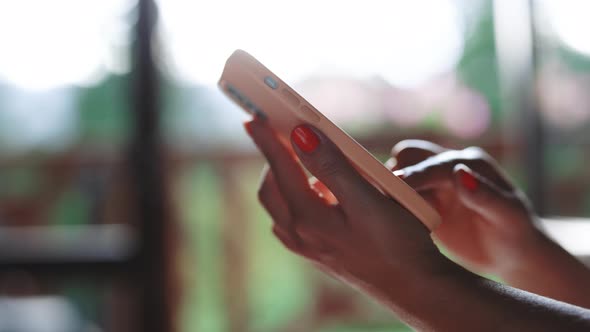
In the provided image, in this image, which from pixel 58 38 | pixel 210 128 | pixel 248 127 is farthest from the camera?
pixel 210 128

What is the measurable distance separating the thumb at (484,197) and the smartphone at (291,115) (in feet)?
0.35

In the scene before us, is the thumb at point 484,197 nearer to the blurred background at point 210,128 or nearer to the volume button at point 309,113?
the volume button at point 309,113

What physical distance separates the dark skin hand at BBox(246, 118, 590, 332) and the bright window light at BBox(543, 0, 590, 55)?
1.67 metres

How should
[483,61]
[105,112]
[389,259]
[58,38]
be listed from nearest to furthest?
[389,259] → [58,38] → [105,112] → [483,61]

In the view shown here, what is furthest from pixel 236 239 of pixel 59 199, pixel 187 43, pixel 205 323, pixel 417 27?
pixel 417 27

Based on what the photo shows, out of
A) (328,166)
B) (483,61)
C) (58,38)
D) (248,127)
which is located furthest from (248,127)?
(483,61)

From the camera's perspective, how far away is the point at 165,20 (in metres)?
1.69

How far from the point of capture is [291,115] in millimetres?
456

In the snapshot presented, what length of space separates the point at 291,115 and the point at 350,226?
10cm

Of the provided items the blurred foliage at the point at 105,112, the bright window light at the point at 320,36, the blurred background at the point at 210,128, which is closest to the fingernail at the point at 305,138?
the blurred background at the point at 210,128

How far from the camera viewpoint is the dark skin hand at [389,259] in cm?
36

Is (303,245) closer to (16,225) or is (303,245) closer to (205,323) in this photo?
(16,225)

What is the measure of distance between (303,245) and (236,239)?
1811mm

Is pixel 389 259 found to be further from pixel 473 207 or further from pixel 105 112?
pixel 105 112
